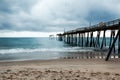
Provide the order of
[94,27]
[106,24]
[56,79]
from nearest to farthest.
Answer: [56,79], [106,24], [94,27]

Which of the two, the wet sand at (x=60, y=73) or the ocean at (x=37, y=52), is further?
the ocean at (x=37, y=52)

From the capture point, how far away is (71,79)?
9.19 m

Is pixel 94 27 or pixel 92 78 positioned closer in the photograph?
pixel 92 78

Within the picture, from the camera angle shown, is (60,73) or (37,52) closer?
(60,73)

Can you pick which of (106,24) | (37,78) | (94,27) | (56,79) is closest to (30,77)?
(37,78)

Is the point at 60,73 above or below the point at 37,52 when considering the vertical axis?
above

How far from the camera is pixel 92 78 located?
30.9 ft

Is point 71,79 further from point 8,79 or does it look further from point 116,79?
point 8,79

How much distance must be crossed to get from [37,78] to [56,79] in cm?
83

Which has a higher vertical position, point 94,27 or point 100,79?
point 94,27

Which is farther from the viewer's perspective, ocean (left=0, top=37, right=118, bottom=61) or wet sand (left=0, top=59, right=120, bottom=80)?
ocean (left=0, top=37, right=118, bottom=61)

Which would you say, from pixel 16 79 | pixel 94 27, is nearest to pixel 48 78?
pixel 16 79

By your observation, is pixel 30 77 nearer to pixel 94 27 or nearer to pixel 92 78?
pixel 92 78

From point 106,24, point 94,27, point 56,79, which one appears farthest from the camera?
point 94,27
